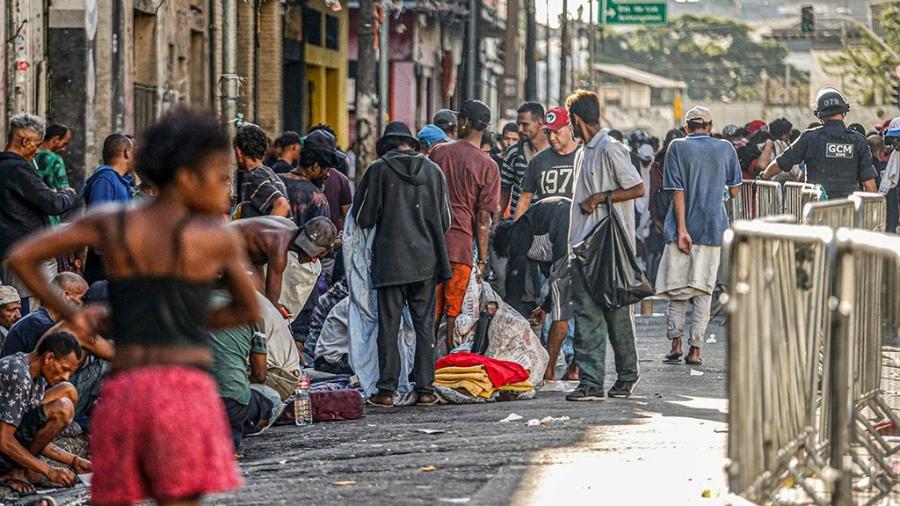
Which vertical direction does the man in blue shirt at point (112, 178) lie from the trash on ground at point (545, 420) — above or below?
above

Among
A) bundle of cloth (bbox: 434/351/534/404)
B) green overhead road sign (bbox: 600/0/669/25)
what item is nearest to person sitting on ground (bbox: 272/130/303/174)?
bundle of cloth (bbox: 434/351/534/404)

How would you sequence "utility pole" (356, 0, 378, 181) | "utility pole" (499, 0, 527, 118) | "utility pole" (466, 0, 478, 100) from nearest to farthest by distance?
"utility pole" (356, 0, 378, 181), "utility pole" (466, 0, 478, 100), "utility pole" (499, 0, 527, 118)

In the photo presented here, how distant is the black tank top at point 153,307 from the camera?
17.5ft

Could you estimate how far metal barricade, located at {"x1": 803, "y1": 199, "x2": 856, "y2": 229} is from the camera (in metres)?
8.11

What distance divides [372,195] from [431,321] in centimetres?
89

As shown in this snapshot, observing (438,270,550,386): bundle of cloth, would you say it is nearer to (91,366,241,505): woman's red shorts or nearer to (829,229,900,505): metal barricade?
(829,229,900,505): metal barricade

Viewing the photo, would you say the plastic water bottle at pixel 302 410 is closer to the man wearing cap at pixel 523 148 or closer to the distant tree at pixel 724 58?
the man wearing cap at pixel 523 148

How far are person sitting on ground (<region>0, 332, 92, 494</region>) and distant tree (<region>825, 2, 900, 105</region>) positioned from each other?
56777 millimetres

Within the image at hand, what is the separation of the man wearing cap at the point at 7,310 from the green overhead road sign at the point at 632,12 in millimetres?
40399

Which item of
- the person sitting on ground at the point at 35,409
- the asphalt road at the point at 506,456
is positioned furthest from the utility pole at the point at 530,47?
the person sitting on ground at the point at 35,409

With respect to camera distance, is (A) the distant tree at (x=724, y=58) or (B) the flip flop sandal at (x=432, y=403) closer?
(B) the flip flop sandal at (x=432, y=403)

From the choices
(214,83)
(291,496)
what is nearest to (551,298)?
(291,496)

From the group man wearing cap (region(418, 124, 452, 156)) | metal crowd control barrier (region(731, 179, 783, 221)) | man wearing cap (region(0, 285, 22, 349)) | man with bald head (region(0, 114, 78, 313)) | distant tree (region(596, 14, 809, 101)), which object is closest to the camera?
man wearing cap (region(0, 285, 22, 349))

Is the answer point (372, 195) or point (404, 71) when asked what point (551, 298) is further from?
point (404, 71)
